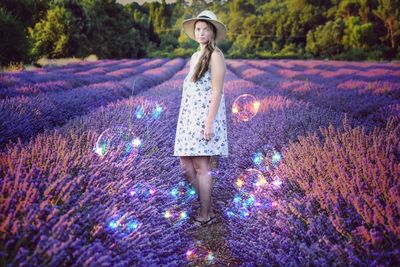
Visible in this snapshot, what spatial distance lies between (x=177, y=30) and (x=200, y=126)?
2081 inches

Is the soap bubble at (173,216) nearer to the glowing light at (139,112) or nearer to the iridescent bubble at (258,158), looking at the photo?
the iridescent bubble at (258,158)

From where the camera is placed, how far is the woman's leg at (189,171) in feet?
9.20

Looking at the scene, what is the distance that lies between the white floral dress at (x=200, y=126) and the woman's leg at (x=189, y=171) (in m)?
0.19

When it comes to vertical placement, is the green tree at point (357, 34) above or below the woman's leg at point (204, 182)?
above

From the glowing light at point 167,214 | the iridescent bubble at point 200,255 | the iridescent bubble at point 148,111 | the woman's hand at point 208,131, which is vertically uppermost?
the woman's hand at point 208,131

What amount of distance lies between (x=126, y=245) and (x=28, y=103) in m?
3.05

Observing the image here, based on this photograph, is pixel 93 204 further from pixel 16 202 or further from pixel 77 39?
pixel 77 39

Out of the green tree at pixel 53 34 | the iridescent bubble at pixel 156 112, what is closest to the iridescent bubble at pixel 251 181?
the iridescent bubble at pixel 156 112

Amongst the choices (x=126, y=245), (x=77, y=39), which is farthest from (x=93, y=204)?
(x=77, y=39)

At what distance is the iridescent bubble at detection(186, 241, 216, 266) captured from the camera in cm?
218

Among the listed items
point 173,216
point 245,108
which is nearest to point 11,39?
point 245,108

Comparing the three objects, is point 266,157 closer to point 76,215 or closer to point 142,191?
point 142,191

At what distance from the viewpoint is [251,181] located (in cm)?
280

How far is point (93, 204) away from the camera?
1698 millimetres
